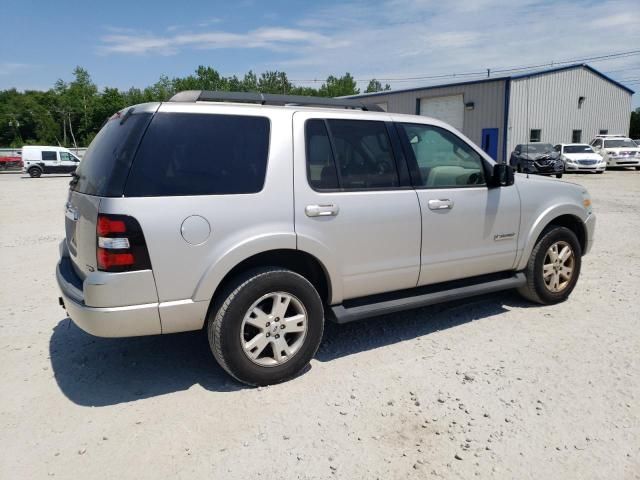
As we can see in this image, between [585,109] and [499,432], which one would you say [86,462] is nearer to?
[499,432]

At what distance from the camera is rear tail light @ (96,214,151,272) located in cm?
290

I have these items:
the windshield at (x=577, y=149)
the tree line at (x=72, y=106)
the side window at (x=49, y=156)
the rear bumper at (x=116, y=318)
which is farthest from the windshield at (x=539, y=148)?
the tree line at (x=72, y=106)

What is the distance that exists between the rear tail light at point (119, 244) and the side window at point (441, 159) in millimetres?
2198

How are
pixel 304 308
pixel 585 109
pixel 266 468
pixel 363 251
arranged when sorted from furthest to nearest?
pixel 585 109
pixel 363 251
pixel 304 308
pixel 266 468

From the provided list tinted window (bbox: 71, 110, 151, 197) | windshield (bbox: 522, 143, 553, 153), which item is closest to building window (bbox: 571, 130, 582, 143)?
windshield (bbox: 522, 143, 553, 153)

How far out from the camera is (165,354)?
13.3 ft

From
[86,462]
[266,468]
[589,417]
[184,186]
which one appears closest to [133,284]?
[184,186]

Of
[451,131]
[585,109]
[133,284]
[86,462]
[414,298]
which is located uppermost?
[585,109]

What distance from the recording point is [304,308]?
3504mm

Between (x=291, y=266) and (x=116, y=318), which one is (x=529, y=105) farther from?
(x=116, y=318)

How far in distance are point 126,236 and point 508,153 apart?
93.1ft

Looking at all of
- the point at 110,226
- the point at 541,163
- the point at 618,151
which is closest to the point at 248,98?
the point at 110,226

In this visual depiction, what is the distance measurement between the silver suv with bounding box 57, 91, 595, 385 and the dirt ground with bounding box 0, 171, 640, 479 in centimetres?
39

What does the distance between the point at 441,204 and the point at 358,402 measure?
1.76m
